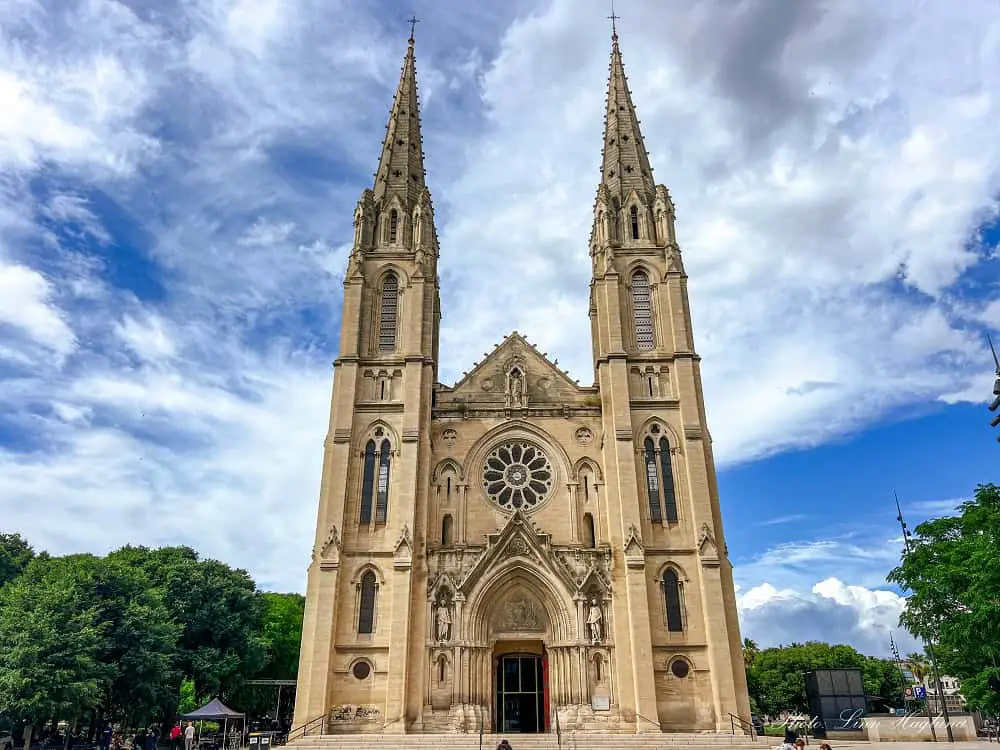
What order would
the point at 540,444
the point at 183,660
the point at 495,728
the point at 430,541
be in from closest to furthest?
1. the point at 495,728
2. the point at 430,541
3. the point at 540,444
4. the point at 183,660

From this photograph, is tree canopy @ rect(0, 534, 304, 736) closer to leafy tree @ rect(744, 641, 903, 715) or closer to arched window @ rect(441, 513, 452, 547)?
arched window @ rect(441, 513, 452, 547)

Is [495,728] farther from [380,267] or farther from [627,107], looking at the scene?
[627,107]

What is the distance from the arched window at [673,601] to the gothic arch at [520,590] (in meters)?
3.91

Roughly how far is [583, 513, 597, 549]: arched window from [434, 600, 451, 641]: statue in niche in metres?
6.62

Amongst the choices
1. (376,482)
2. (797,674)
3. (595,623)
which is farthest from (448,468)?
(797,674)

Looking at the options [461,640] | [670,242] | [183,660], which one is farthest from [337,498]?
[670,242]

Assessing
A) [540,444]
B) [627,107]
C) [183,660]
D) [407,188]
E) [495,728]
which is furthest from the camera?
[627,107]

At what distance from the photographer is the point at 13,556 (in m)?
41.1

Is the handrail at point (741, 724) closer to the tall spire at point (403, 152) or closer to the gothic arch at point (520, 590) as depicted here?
the gothic arch at point (520, 590)

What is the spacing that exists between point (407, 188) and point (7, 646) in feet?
89.2

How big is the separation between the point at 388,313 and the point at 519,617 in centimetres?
1565

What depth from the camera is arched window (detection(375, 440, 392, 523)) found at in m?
31.1

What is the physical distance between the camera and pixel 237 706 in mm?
44156

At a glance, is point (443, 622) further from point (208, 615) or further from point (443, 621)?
point (208, 615)
